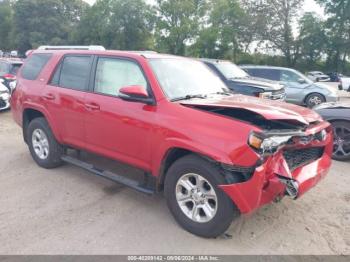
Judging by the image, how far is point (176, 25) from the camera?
1850 inches

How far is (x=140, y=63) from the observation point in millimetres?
4199

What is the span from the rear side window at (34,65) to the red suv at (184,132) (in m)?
0.21

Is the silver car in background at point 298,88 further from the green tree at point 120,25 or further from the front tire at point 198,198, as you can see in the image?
the green tree at point 120,25

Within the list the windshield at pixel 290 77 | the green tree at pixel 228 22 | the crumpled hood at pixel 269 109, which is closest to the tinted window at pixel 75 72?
the crumpled hood at pixel 269 109

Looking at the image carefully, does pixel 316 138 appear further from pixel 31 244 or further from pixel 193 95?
pixel 31 244

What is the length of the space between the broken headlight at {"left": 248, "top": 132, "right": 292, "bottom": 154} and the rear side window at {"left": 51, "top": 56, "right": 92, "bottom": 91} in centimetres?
251

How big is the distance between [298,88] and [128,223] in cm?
1061

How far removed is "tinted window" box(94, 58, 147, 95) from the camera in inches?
167

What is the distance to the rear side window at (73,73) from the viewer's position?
15.8 ft

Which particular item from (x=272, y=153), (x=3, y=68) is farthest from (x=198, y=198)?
(x=3, y=68)

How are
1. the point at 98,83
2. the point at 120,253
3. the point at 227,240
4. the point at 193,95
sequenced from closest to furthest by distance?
the point at 120,253
the point at 227,240
the point at 193,95
the point at 98,83

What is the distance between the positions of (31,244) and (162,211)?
1458 mm

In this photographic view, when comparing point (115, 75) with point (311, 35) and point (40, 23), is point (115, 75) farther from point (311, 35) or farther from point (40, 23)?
point (40, 23)

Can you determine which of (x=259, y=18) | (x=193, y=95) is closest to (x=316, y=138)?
(x=193, y=95)
